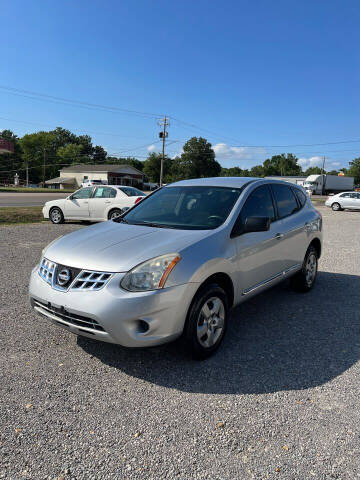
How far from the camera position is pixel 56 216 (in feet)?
46.0

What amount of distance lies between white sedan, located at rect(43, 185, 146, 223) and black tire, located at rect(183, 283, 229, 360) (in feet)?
32.3

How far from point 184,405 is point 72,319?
1141mm

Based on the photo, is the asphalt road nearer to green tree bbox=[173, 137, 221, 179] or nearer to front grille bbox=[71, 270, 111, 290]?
front grille bbox=[71, 270, 111, 290]

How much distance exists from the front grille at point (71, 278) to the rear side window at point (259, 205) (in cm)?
172

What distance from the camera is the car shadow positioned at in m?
3.12

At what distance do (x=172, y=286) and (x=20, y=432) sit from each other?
1.46m

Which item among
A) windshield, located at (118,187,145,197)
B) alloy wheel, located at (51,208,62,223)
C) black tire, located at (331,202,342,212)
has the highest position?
windshield, located at (118,187,145,197)

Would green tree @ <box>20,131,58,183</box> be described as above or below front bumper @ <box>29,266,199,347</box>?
above

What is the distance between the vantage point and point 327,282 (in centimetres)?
650

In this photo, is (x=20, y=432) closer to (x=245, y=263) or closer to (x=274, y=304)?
(x=245, y=263)

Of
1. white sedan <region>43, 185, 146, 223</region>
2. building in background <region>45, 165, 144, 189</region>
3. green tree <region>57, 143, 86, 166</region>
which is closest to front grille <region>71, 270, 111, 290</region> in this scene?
white sedan <region>43, 185, 146, 223</region>

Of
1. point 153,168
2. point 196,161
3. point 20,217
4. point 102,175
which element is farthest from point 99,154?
point 20,217

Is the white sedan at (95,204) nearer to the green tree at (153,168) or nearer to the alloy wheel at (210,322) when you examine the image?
the alloy wheel at (210,322)

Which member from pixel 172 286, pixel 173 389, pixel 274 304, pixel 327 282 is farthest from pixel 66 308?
pixel 327 282
